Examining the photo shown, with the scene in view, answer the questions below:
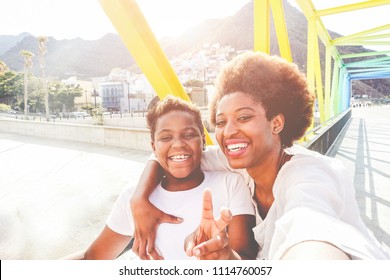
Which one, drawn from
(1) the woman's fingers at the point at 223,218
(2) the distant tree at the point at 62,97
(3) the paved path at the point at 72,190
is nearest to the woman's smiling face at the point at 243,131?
(1) the woman's fingers at the point at 223,218

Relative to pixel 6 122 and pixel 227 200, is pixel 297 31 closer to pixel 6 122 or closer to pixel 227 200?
pixel 6 122

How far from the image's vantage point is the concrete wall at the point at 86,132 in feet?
26.0

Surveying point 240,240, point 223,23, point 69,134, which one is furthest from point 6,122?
point 223,23

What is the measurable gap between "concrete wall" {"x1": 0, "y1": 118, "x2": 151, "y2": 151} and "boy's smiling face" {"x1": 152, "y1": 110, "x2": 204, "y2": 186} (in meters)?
6.34

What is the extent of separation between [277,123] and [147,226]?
0.73m

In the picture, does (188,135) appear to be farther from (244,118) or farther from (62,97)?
(62,97)

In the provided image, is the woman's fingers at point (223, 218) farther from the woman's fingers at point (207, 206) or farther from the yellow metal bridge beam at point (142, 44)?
the yellow metal bridge beam at point (142, 44)

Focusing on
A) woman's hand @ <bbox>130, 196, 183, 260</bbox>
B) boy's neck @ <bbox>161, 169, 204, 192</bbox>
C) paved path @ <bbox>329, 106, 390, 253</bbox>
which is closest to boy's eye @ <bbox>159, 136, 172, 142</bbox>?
boy's neck @ <bbox>161, 169, 204, 192</bbox>

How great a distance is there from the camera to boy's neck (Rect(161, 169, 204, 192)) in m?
1.27

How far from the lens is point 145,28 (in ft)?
5.00

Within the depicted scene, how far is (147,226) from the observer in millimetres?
1188

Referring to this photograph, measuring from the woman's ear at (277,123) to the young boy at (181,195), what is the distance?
10.7 inches

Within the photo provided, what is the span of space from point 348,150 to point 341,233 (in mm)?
6413

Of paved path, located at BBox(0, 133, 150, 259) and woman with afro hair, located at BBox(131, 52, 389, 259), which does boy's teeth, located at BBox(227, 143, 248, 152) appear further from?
paved path, located at BBox(0, 133, 150, 259)
